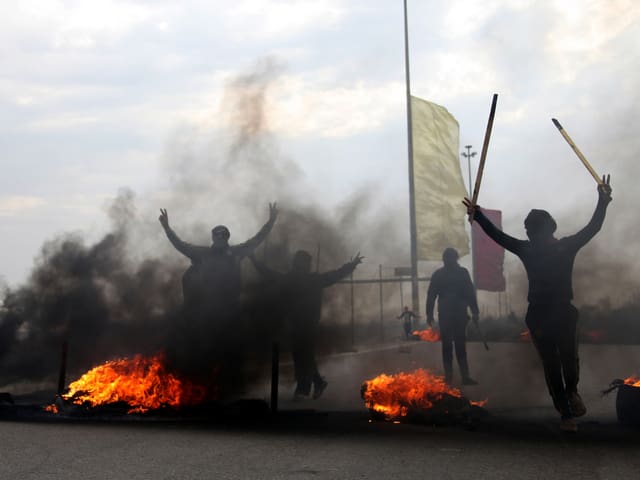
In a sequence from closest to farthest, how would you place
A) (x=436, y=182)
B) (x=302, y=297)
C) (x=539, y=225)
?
1. (x=539, y=225)
2. (x=302, y=297)
3. (x=436, y=182)

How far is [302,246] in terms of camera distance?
13820 mm

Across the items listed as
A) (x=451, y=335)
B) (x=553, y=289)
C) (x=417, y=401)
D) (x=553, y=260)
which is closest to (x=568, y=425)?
(x=553, y=289)

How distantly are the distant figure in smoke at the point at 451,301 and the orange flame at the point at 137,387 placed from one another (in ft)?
12.7

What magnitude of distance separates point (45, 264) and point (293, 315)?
16.2ft

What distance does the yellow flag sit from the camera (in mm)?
25219

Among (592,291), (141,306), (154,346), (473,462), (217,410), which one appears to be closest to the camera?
(473,462)

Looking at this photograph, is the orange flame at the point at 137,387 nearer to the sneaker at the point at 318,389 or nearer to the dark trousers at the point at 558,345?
the sneaker at the point at 318,389

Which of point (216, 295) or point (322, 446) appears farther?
point (216, 295)

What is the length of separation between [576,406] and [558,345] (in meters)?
0.64

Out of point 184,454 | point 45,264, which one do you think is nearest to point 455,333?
point 184,454

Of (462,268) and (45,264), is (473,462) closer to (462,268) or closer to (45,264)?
(462,268)

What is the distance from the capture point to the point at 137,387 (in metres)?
8.93

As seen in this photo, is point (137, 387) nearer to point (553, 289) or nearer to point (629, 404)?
point (553, 289)

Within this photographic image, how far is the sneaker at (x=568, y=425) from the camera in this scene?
726cm
